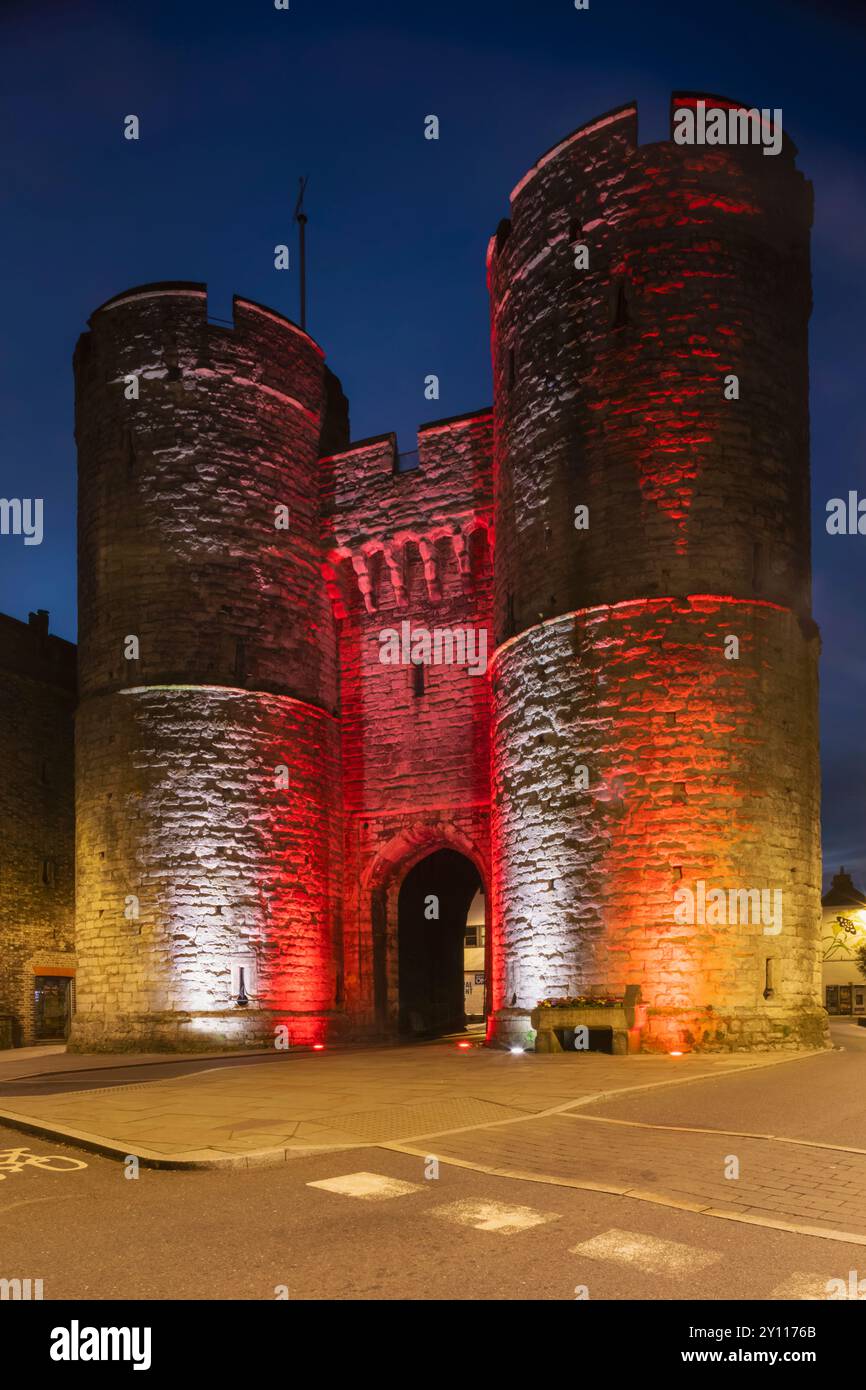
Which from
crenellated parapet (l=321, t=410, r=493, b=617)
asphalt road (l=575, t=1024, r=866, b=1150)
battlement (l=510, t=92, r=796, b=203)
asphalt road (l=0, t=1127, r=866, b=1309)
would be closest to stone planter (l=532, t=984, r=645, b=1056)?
asphalt road (l=575, t=1024, r=866, b=1150)

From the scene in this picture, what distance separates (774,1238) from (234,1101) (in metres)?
5.89

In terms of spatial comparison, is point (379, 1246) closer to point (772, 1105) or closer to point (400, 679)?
point (772, 1105)

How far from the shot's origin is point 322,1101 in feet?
30.8

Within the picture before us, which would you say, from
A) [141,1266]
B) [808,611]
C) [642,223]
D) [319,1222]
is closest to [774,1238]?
[319,1222]

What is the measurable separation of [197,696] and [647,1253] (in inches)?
594

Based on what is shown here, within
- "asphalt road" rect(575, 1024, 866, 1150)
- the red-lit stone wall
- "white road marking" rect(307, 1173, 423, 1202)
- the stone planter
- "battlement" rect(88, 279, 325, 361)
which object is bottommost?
the stone planter

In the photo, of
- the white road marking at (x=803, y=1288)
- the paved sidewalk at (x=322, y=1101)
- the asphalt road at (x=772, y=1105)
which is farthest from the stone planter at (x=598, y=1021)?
the white road marking at (x=803, y=1288)

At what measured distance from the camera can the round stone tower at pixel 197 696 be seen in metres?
17.9

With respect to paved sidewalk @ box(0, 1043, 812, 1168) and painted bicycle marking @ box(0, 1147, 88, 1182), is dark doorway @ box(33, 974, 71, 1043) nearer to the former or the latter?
paved sidewalk @ box(0, 1043, 812, 1168)

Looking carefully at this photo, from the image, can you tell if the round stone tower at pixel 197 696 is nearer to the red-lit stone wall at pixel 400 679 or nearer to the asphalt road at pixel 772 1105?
the red-lit stone wall at pixel 400 679

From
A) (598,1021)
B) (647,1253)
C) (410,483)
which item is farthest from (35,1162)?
(410,483)

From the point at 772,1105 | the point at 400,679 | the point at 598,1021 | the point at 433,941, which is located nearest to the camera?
the point at 772,1105

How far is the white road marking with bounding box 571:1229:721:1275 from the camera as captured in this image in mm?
4258

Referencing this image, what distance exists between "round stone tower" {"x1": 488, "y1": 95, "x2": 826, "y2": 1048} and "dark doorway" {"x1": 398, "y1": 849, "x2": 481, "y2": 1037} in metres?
5.80
